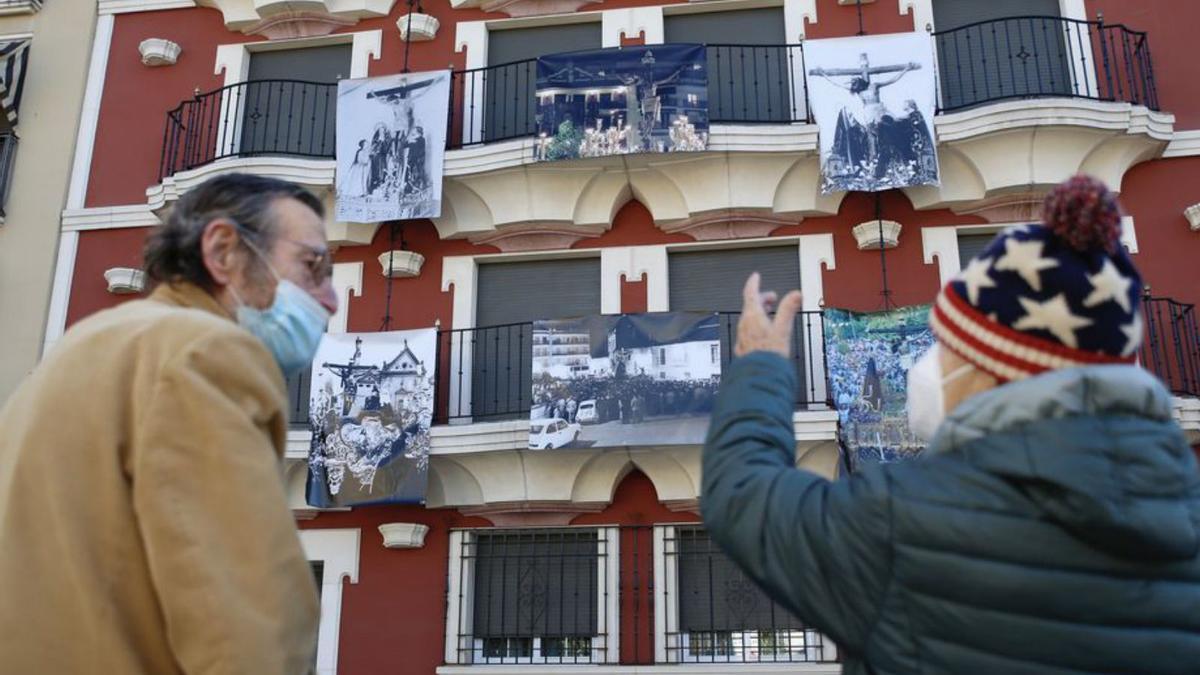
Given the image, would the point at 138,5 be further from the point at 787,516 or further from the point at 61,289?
the point at 787,516

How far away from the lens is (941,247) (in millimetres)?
11422

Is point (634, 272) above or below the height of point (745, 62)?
below

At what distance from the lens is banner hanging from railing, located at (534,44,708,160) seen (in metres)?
11.4

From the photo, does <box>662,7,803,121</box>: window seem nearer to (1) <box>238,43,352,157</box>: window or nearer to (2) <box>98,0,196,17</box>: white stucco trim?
(1) <box>238,43,352,157</box>: window

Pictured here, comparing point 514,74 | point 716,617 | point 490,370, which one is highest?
point 514,74

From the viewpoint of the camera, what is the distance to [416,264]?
39.7ft

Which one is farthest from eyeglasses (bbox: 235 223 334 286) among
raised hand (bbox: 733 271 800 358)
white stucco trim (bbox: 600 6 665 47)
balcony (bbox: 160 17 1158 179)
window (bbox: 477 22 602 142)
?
white stucco trim (bbox: 600 6 665 47)

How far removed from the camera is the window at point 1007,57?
11984 millimetres

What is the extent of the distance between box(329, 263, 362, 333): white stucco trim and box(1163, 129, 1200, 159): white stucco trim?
8.99 meters

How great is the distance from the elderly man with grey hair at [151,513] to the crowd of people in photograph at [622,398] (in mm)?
8719

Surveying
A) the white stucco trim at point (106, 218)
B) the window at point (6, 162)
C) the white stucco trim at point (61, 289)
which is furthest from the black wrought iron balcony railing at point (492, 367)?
the window at point (6, 162)

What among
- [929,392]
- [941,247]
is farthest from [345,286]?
[929,392]

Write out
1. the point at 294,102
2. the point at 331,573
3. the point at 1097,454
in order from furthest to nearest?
the point at 294,102
the point at 331,573
the point at 1097,454

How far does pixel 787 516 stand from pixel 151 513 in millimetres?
1123
